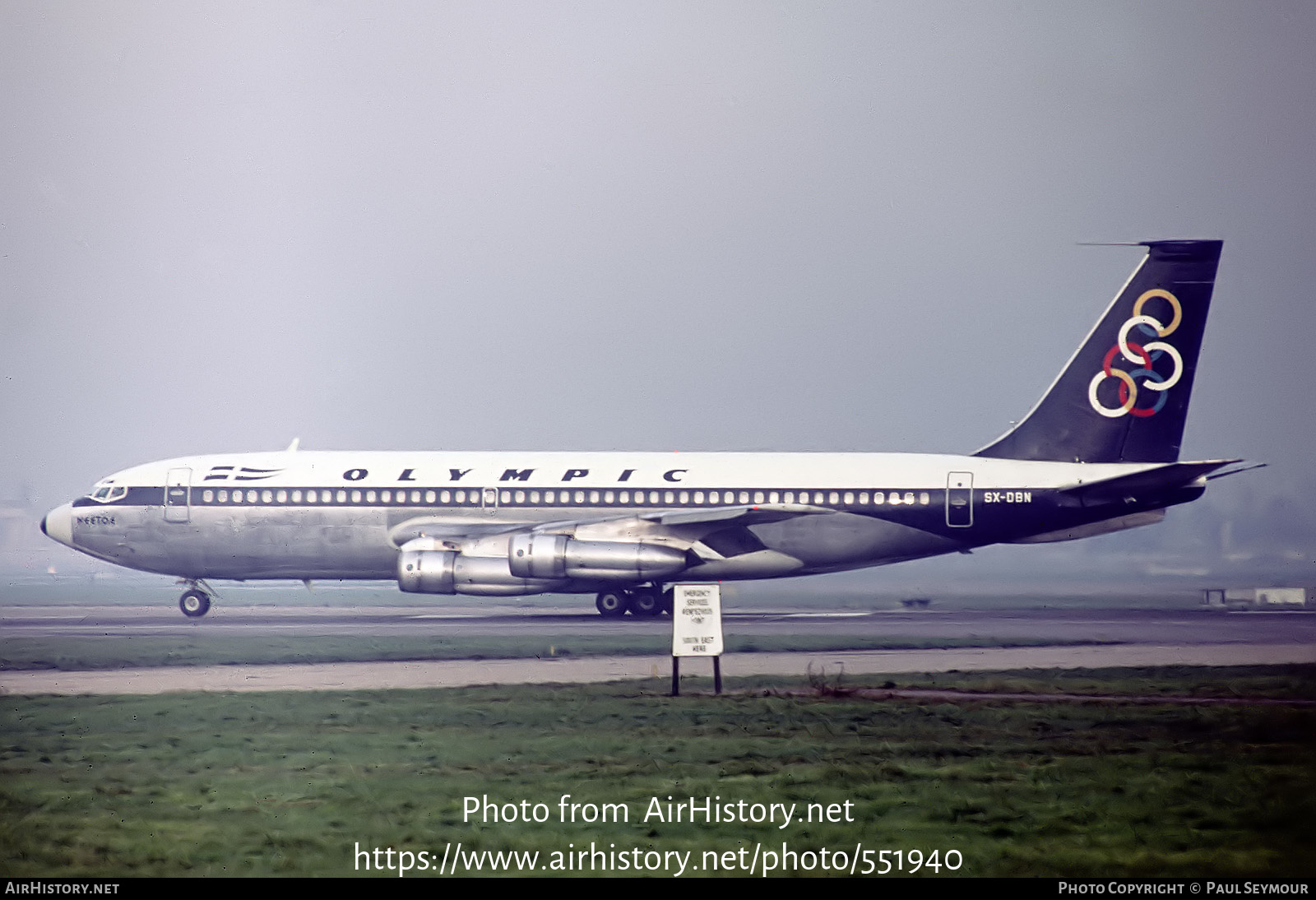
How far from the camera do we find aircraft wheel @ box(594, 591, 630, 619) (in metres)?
31.4

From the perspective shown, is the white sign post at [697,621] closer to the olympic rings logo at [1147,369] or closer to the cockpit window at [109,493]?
the olympic rings logo at [1147,369]

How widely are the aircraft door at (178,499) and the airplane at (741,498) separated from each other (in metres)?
0.04

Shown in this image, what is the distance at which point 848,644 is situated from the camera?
24.1 meters

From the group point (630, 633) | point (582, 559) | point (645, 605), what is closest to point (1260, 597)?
point (645, 605)

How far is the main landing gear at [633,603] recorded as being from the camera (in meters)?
31.4

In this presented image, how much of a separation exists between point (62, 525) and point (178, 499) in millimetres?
3416

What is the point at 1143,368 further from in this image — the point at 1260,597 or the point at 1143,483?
the point at 1260,597

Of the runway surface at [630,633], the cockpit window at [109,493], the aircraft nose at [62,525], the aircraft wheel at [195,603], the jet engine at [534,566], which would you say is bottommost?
the runway surface at [630,633]

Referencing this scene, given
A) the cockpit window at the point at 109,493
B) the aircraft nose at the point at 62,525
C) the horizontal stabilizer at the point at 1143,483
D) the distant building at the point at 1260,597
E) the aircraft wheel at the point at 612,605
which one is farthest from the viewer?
the distant building at the point at 1260,597

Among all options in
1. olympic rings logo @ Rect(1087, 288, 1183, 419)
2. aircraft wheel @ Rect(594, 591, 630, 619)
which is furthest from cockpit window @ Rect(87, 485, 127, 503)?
olympic rings logo @ Rect(1087, 288, 1183, 419)

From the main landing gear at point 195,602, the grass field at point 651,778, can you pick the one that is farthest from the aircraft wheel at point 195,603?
the grass field at point 651,778

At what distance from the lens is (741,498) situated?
31141 mm

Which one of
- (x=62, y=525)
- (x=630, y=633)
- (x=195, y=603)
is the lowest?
(x=630, y=633)

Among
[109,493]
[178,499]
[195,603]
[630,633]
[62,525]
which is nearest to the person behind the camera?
[630,633]
